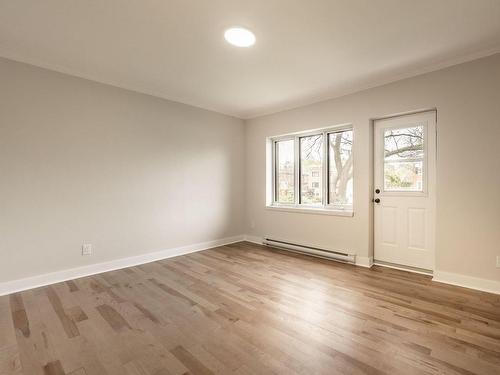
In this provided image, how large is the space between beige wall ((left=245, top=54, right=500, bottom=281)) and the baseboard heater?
14 cm

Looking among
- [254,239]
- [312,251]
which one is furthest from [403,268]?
[254,239]

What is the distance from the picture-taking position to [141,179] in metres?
3.69

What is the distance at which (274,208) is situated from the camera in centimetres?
468

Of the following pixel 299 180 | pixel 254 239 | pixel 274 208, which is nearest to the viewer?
pixel 299 180

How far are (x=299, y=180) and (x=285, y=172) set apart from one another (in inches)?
14.2

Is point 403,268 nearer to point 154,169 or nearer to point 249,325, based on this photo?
point 249,325

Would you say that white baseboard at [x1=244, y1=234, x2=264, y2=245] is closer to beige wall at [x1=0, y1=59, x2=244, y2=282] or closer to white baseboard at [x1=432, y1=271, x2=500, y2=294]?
beige wall at [x1=0, y1=59, x2=244, y2=282]

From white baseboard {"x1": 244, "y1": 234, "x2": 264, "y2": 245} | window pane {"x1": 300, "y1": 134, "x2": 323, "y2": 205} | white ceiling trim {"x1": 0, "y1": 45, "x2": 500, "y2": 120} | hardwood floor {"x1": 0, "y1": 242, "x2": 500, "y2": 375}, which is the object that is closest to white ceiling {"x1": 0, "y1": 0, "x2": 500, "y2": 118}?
white ceiling trim {"x1": 0, "y1": 45, "x2": 500, "y2": 120}

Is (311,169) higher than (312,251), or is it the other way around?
(311,169)

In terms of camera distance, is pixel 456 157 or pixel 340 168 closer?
pixel 456 157

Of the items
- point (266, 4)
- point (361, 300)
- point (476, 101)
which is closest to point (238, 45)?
point (266, 4)

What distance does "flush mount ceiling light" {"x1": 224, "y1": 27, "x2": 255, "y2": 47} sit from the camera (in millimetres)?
2293

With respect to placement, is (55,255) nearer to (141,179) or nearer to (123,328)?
(141,179)

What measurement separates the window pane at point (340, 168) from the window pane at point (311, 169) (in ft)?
0.61
